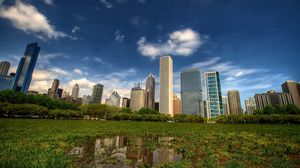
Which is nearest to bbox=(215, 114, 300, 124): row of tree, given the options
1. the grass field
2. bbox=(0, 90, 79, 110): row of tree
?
the grass field

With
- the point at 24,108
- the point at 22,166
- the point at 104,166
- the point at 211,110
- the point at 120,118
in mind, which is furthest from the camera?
the point at 211,110

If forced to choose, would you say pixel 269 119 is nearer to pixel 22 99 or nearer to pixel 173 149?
pixel 173 149

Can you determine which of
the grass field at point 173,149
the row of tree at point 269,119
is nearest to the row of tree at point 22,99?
the grass field at point 173,149

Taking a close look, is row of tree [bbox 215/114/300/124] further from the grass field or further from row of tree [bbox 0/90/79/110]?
row of tree [bbox 0/90/79/110]

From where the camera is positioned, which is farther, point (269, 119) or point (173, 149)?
point (269, 119)

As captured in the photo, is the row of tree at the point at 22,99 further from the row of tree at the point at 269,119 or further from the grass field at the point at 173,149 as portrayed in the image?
the row of tree at the point at 269,119

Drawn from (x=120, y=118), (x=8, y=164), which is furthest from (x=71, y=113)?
(x=8, y=164)

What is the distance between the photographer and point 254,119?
86.7 m

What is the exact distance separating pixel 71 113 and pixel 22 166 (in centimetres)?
9818

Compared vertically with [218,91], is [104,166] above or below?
below

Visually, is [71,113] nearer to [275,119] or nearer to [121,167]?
[121,167]

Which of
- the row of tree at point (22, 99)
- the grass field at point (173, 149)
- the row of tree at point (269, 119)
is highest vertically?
the row of tree at point (22, 99)

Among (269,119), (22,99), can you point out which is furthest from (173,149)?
(22,99)

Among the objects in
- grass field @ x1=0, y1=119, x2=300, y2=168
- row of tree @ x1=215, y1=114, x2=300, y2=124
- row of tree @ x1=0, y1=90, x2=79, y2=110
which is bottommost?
grass field @ x1=0, y1=119, x2=300, y2=168
